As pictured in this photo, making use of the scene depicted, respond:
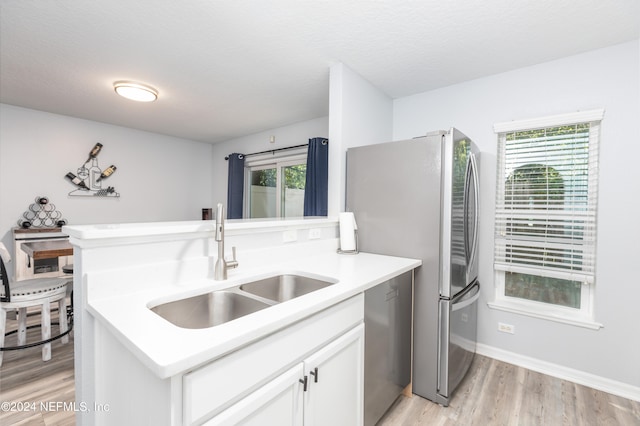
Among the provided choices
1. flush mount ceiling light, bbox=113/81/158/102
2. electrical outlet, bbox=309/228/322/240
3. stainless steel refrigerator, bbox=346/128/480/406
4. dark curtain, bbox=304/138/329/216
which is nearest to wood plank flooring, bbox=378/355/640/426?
stainless steel refrigerator, bbox=346/128/480/406

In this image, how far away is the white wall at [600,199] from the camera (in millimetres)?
2002

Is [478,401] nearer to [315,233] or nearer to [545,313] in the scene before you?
[545,313]

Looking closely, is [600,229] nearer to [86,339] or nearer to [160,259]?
[160,259]

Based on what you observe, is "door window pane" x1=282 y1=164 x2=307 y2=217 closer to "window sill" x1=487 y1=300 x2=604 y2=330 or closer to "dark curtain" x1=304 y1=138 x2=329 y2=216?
"dark curtain" x1=304 y1=138 x2=329 y2=216

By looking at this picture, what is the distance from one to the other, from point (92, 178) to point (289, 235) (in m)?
3.87

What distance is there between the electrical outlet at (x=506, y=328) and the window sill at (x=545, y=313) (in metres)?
0.12

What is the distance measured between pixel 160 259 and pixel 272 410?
2.57 feet

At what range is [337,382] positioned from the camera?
128 cm

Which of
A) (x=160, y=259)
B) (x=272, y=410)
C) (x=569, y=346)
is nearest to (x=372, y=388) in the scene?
(x=272, y=410)

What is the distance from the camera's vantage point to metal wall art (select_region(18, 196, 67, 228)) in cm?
371

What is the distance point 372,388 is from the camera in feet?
5.12

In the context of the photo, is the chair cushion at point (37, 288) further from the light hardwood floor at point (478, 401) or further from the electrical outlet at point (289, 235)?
the electrical outlet at point (289, 235)

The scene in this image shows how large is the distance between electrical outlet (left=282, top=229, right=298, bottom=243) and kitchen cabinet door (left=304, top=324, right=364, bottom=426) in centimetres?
74

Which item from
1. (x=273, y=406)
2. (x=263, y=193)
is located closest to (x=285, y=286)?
(x=273, y=406)
